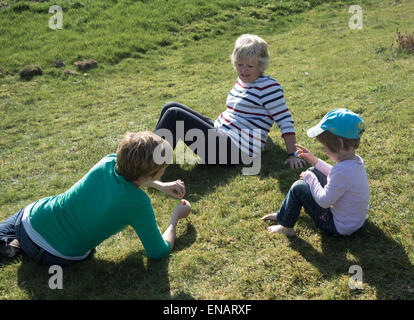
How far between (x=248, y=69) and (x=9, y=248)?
353cm

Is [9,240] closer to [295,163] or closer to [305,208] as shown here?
[305,208]

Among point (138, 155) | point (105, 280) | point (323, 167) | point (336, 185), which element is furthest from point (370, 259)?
point (105, 280)

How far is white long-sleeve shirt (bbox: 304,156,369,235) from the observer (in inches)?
135

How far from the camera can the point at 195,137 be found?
17.3ft

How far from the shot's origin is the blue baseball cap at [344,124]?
11.1ft

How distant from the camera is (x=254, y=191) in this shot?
16.1 ft

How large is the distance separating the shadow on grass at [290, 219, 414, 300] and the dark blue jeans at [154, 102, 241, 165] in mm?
1805

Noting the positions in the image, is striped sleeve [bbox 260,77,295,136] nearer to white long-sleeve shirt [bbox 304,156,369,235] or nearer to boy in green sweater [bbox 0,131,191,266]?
white long-sleeve shirt [bbox 304,156,369,235]

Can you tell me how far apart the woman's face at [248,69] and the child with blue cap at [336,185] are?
1.83 m
